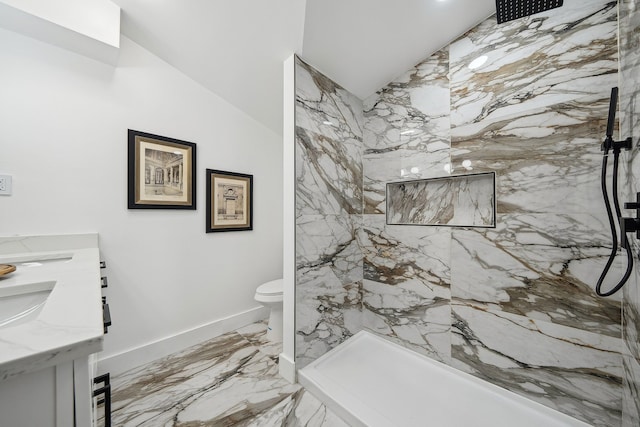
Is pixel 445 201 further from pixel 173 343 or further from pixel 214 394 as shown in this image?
pixel 173 343

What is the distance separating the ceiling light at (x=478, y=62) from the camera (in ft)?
5.22

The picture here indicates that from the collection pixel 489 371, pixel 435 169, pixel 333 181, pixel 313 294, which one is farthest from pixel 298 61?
pixel 489 371

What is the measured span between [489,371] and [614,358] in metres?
0.60

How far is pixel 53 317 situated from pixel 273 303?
1.59 metres

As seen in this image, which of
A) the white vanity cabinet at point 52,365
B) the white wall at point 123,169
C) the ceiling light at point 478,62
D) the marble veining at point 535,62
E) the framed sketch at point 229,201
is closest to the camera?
the white vanity cabinet at point 52,365

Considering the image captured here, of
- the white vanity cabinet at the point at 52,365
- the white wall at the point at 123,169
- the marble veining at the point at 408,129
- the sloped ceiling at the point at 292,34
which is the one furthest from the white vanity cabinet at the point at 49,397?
the marble veining at the point at 408,129

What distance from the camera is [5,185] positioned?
1358 millimetres

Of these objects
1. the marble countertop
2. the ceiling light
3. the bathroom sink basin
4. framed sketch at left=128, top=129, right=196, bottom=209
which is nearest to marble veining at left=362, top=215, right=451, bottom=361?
the ceiling light

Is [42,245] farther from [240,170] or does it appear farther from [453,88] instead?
[453,88]

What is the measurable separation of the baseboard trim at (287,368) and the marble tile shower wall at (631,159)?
1552 mm

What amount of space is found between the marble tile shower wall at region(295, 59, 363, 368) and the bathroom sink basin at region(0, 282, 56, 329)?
1.17 meters

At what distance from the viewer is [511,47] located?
1498mm

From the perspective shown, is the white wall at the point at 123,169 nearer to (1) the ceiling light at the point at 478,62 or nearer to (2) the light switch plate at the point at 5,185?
(2) the light switch plate at the point at 5,185

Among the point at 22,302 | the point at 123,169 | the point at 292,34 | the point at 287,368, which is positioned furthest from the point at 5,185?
the point at 287,368
